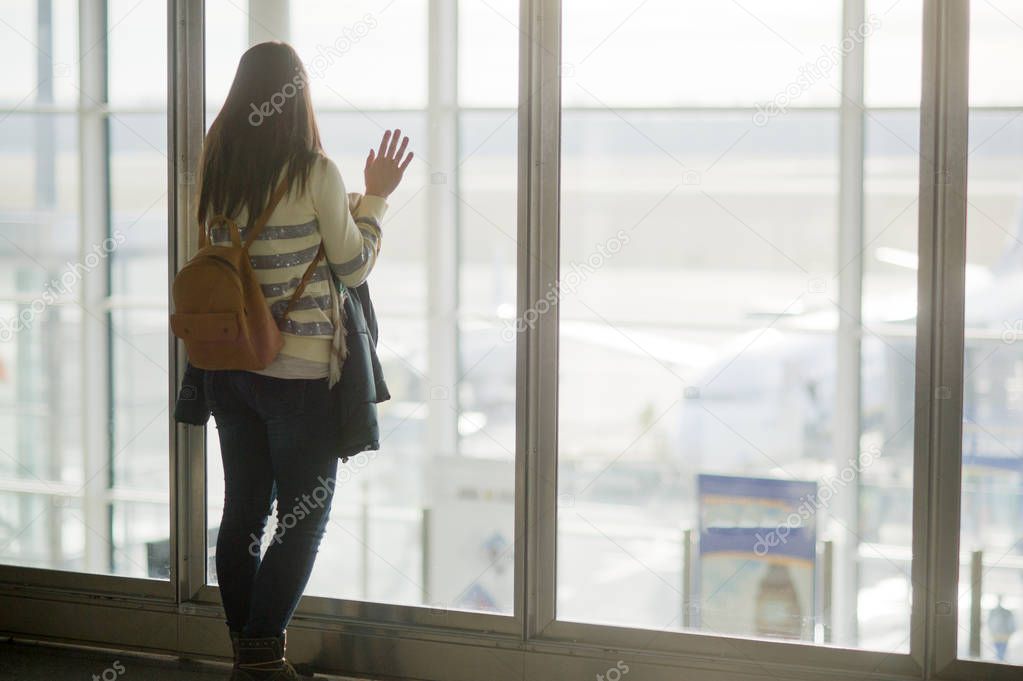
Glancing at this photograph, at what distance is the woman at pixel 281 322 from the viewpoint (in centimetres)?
190

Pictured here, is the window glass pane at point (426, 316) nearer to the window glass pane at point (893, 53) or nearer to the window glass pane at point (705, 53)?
the window glass pane at point (705, 53)

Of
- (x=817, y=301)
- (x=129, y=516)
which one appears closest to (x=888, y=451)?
(x=817, y=301)

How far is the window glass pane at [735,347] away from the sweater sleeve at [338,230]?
51cm

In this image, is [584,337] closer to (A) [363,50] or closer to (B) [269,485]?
(A) [363,50]

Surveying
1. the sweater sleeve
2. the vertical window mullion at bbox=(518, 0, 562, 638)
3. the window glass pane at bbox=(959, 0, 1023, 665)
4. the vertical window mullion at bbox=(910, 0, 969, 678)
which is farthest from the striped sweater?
the window glass pane at bbox=(959, 0, 1023, 665)

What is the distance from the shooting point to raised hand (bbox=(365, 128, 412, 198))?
6.59 feet

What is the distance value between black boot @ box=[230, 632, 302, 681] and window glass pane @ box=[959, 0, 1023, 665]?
1.34 meters

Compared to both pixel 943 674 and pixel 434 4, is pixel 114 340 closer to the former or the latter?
pixel 434 4

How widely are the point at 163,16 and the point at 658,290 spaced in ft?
6.50

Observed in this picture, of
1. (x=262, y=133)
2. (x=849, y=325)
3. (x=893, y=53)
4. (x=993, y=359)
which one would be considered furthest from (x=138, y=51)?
(x=849, y=325)

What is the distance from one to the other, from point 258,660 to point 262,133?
97cm

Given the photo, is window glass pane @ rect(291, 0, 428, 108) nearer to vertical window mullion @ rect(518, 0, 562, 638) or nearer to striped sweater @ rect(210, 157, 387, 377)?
vertical window mullion @ rect(518, 0, 562, 638)

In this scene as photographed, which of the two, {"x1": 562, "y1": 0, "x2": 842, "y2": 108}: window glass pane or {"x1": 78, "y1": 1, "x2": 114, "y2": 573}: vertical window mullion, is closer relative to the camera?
{"x1": 78, "y1": 1, "x2": 114, "y2": 573}: vertical window mullion

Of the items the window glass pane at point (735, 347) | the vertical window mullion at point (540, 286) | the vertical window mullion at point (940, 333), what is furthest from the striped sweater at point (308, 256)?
the vertical window mullion at point (940, 333)
